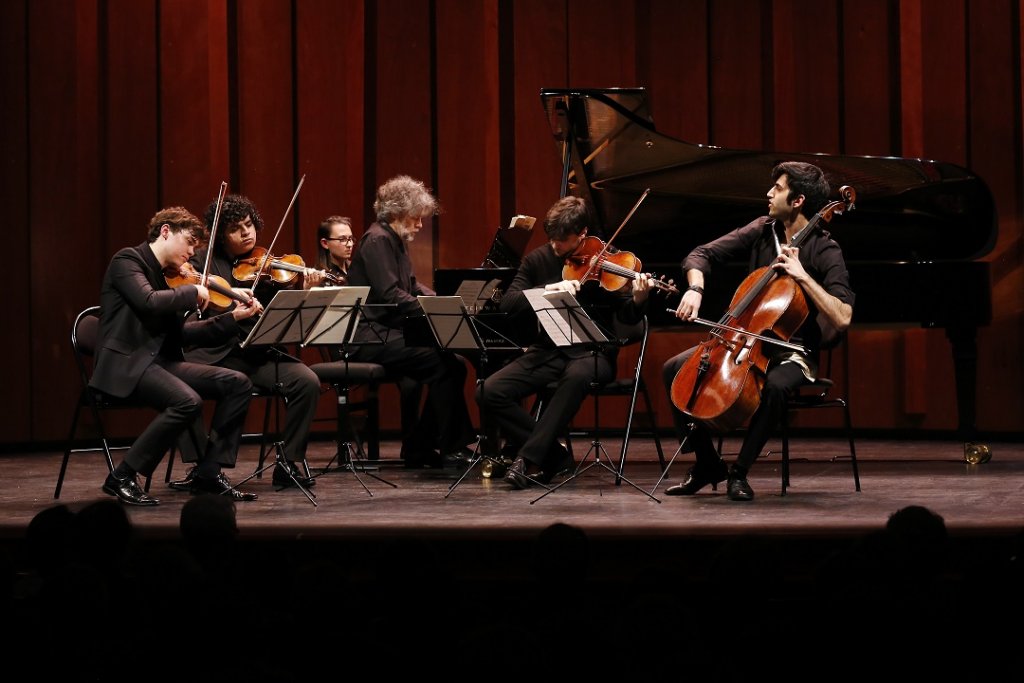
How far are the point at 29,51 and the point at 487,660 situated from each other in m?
5.74

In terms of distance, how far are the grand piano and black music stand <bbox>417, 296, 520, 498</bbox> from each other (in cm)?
102

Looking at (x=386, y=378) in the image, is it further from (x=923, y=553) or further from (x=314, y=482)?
(x=923, y=553)

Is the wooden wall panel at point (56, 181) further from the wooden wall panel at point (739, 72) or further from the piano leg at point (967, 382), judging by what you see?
the piano leg at point (967, 382)


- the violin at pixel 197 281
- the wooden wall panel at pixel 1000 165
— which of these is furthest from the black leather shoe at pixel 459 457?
the wooden wall panel at pixel 1000 165

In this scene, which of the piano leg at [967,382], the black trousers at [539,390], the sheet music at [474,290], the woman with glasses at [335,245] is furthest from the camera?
the woman with glasses at [335,245]

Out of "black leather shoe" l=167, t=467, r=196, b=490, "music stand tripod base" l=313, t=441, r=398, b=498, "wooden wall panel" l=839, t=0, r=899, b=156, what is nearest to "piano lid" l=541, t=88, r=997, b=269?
"wooden wall panel" l=839, t=0, r=899, b=156

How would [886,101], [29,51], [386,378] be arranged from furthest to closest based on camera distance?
[886,101]
[29,51]
[386,378]

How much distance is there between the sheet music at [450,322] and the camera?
4.39 meters

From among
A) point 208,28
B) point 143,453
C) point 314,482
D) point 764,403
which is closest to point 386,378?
point 314,482

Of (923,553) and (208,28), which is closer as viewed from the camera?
(923,553)

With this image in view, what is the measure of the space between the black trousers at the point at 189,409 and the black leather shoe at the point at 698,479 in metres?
1.70

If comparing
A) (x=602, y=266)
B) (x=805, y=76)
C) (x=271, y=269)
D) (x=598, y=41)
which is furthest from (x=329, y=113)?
(x=602, y=266)

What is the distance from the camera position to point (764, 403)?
4098 millimetres

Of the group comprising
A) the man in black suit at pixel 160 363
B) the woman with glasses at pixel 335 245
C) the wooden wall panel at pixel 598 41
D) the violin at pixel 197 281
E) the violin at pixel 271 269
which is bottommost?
the man in black suit at pixel 160 363
